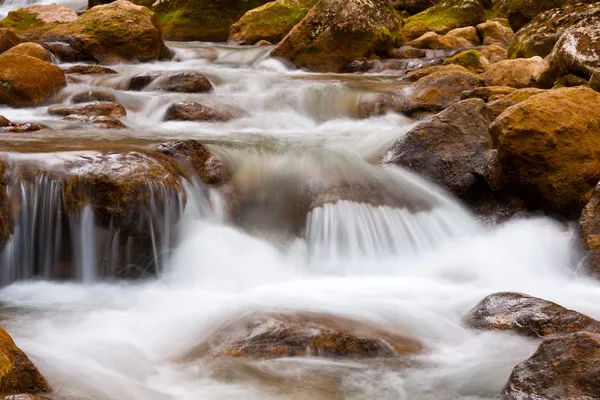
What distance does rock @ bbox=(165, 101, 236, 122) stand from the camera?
30.1ft

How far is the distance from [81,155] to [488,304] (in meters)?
3.56

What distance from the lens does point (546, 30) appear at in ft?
34.1

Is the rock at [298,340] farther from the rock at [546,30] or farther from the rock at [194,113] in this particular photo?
the rock at [546,30]

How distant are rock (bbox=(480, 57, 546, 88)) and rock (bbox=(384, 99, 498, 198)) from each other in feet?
6.85

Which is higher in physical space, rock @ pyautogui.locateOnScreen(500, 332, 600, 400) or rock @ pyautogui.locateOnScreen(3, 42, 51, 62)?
rock @ pyautogui.locateOnScreen(3, 42, 51, 62)

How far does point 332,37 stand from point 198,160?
309 inches

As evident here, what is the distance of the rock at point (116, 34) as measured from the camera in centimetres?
1343

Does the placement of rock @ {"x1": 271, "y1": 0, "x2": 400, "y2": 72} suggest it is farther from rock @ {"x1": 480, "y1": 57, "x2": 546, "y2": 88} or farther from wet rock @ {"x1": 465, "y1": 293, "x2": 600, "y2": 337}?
wet rock @ {"x1": 465, "y1": 293, "x2": 600, "y2": 337}

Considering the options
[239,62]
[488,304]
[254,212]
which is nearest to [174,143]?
[254,212]

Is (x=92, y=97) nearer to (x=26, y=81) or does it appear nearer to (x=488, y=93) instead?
(x=26, y=81)

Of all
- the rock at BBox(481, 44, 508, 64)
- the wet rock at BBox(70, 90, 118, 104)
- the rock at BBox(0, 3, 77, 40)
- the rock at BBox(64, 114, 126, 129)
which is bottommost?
the rock at BBox(64, 114, 126, 129)

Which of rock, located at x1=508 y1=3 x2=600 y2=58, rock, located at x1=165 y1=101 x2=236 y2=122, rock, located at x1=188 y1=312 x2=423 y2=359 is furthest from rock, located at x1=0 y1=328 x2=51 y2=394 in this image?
rock, located at x1=508 y1=3 x2=600 y2=58

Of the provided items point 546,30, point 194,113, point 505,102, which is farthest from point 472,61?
point 194,113

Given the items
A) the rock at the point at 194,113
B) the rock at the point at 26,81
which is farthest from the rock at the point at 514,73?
the rock at the point at 26,81
